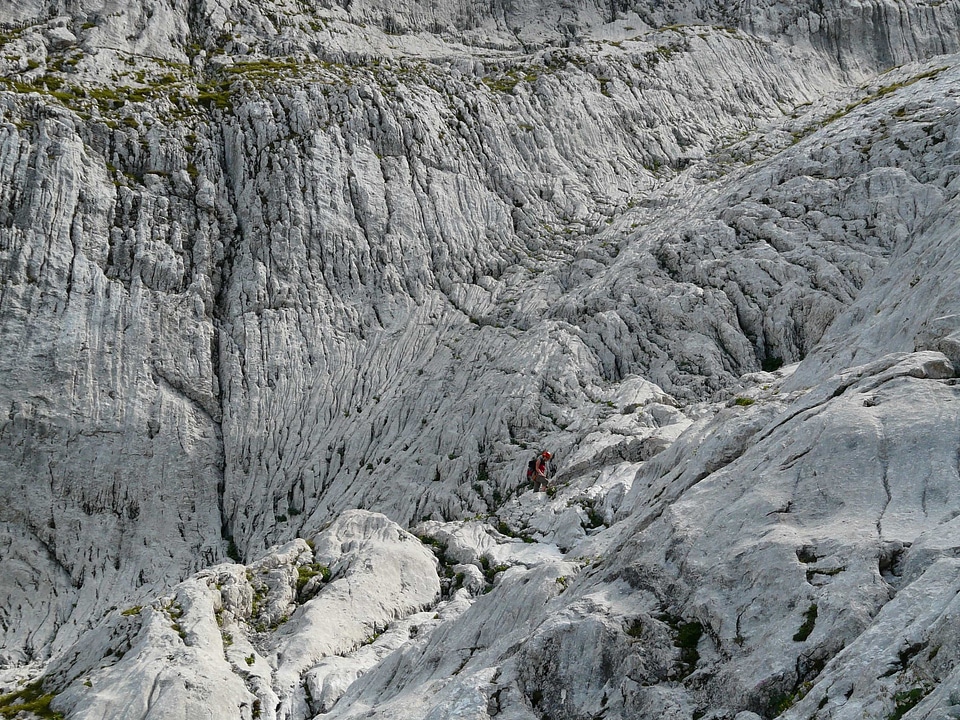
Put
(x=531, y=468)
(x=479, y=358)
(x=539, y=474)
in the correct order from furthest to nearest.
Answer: (x=479, y=358)
(x=531, y=468)
(x=539, y=474)

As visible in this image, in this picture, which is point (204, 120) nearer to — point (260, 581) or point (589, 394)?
point (589, 394)

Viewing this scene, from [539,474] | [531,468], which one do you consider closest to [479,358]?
[531,468]

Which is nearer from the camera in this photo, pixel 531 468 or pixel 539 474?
pixel 539 474

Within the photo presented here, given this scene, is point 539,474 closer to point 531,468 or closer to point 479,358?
point 531,468

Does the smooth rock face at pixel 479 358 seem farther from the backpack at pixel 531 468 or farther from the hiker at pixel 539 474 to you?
the backpack at pixel 531 468

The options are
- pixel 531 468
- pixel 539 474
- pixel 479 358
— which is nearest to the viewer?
pixel 539 474

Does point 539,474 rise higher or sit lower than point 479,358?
lower

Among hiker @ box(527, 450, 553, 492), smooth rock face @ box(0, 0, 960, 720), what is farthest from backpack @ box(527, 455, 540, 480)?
smooth rock face @ box(0, 0, 960, 720)

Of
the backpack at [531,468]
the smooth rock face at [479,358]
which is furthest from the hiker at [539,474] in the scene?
the smooth rock face at [479,358]
